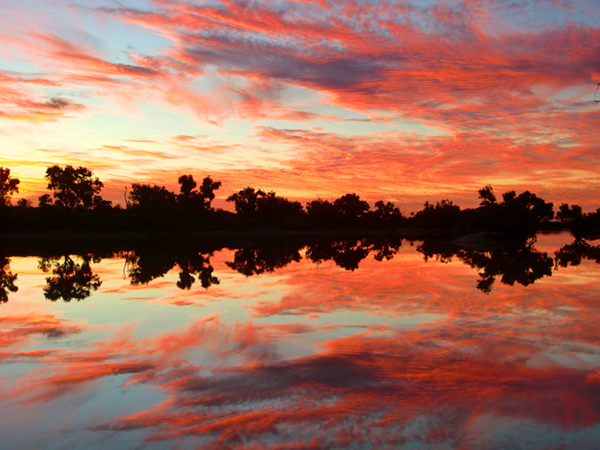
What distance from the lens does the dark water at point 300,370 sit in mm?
5055

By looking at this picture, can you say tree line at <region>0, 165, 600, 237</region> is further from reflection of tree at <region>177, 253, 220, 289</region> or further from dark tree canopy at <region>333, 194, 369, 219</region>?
reflection of tree at <region>177, 253, 220, 289</region>

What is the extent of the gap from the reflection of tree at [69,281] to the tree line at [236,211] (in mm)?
43280

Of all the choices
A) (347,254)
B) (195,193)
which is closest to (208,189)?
(195,193)

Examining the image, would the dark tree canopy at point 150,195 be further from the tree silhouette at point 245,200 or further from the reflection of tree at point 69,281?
the reflection of tree at point 69,281

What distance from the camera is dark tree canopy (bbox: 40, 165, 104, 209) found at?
80.9 metres

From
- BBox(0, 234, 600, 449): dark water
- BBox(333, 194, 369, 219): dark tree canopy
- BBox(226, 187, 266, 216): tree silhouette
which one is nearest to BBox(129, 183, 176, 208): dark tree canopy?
BBox(226, 187, 266, 216): tree silhouette

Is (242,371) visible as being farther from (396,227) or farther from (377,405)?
(396,227)

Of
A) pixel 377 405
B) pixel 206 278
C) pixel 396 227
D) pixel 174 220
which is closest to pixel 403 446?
pixel 377 405

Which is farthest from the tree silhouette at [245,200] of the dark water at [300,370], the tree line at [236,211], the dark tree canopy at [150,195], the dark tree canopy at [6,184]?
the dark water at [300,370]

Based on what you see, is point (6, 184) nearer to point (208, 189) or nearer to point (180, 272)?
point (208, 189)

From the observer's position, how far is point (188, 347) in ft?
27.7

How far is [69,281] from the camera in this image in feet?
59.1

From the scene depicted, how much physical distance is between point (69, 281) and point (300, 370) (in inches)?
552

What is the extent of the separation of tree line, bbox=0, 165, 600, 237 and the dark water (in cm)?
5460
